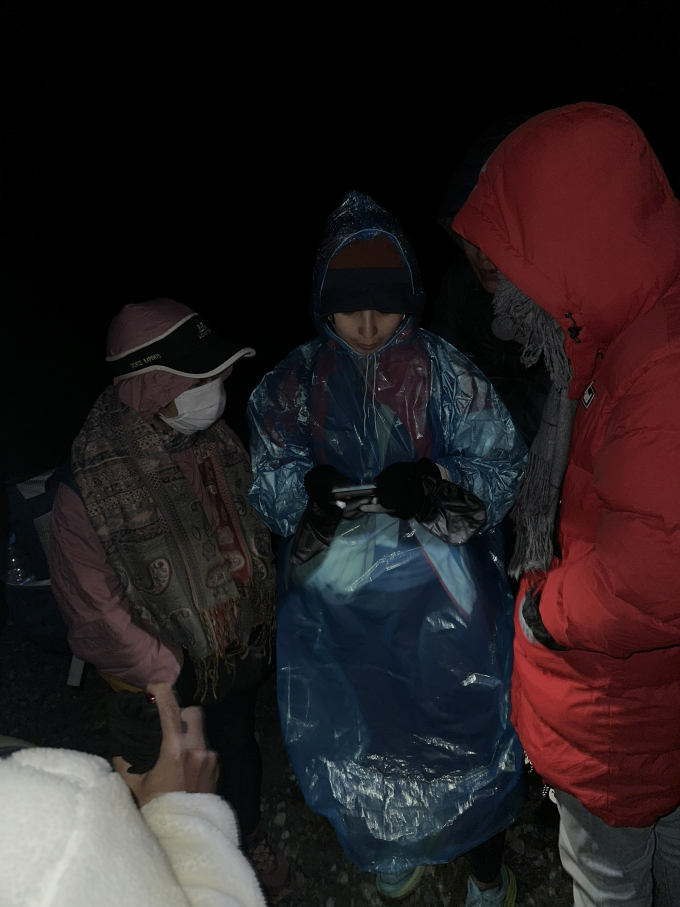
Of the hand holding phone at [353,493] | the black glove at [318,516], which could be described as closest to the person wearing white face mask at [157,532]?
the black glove at [318,516]

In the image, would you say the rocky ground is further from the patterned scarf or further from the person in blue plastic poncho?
the patterned scarf

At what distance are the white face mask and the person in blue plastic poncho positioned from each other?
98mm


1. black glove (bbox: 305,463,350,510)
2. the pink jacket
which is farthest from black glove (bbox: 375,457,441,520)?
the pink jacket

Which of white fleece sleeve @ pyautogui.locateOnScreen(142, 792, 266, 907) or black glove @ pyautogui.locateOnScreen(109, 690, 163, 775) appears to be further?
black glove @ pyautogui.locateOnScreen(109, 690, 163, 775)

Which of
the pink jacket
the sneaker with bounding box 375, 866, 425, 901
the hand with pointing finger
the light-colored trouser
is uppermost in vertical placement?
the pink jacket

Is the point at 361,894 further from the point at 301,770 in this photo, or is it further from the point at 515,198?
the point at 515,198

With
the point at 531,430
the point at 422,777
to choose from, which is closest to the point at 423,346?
the point at 531,430

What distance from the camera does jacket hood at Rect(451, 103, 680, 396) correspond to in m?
0.97

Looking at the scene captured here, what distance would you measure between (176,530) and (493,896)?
4.50 ft

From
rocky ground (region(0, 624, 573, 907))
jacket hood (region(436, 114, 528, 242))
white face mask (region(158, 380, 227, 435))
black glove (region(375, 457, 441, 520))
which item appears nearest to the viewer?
black glove (region(375, 457, 441, 520))

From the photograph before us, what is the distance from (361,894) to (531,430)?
4.99ft

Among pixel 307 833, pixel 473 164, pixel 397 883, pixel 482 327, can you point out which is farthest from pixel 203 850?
pixel 473 164

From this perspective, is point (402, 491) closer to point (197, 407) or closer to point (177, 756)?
point (197, 407)

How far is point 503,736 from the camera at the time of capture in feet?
4.84
